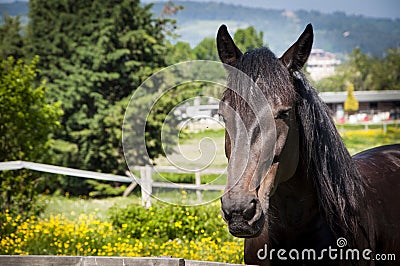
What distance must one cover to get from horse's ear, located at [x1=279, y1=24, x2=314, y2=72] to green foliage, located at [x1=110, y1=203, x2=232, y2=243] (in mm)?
4529

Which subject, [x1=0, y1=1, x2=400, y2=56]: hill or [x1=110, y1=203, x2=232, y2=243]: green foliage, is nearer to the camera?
[x1=110, y1=203, x2=232, y2=243]: green foliage

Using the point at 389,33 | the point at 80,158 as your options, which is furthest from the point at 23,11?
the point at 389,33

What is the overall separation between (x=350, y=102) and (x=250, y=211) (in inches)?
880

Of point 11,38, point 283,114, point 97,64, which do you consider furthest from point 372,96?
point 283,114

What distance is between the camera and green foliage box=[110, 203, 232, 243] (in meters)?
7.19

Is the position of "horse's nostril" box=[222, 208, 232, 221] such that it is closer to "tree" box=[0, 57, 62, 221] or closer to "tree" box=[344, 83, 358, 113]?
"tree" box=[0, 57, 62, 221]

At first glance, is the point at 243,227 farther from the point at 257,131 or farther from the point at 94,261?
the point at 94,261

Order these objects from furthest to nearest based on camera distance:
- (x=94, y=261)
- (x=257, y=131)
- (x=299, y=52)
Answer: (x=94, y=261)
(x=299, y=52)
(x=257, y=131)

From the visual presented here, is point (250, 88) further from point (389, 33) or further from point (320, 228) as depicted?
point (389, 33)

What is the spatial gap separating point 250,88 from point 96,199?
48.7 ft

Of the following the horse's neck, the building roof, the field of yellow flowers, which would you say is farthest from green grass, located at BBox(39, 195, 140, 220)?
the building roof

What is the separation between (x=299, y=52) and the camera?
260 cm

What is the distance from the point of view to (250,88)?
242 cm

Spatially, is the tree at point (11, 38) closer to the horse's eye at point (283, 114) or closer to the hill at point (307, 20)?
the hill at point (307, 20)
